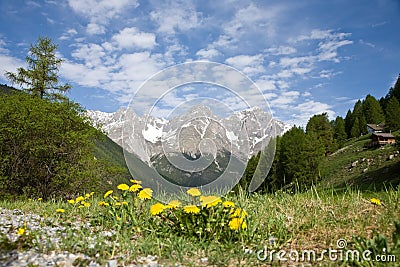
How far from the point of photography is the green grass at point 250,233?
331cm

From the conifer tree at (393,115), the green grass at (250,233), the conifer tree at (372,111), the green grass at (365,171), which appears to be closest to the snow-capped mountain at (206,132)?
the green grass at (250,233)

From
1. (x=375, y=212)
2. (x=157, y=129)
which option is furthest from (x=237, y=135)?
(x=375, y=212)

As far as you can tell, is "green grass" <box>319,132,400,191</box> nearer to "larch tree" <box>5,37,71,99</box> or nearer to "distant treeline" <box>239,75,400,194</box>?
"distant treeline" <box>239,75,400,194</box>

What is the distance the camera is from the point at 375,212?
4492mm

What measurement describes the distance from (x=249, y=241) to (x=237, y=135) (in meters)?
2.77

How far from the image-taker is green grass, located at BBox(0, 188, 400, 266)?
10.8 feet

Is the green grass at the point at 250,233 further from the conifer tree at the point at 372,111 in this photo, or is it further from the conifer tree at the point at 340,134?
the conifer tree at the point at 372,111

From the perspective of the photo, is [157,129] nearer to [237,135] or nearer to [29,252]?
[237,135]

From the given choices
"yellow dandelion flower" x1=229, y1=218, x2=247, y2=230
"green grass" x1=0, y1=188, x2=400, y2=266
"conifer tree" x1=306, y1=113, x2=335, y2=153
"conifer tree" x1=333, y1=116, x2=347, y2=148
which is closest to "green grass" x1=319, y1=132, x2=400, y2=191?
"conifer tree" x1=306, y1=113, x2=335, y2=153

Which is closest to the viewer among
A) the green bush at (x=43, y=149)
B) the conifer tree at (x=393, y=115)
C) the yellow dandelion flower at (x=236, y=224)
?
the yellow dandelion flower at (x=236, y=224)

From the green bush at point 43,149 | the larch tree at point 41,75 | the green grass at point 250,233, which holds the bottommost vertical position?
the green grass at point 250,233

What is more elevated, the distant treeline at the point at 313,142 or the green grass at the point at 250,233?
the distant treeline at the point at 313,142

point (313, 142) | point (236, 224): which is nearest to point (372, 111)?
point (313, 142)

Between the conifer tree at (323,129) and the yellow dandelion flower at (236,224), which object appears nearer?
the yellow dandelion flower at (236,224)
